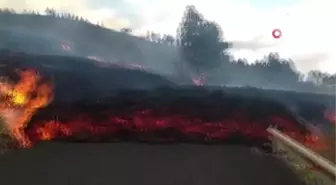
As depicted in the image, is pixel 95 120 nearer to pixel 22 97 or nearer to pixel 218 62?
pixel 22 97

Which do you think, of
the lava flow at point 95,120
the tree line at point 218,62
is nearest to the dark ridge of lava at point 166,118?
the lava flow at point 95,120

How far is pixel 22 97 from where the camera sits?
8.44 ft

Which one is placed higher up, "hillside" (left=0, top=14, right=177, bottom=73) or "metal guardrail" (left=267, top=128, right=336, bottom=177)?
"hillside" (left=0, top=14, right=177, bottom=73)

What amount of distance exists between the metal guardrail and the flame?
131 centimetres

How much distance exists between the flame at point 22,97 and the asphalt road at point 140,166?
128 mm

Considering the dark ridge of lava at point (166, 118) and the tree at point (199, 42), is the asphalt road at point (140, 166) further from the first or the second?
the tree at point (199, 42)

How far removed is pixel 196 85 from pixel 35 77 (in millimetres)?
931

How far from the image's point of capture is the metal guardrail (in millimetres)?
1918

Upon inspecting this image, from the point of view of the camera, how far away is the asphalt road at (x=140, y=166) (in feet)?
7.68

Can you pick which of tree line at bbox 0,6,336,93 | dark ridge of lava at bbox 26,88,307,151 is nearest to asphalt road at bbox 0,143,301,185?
dark ridge of lava at bbox 26,88,307,151

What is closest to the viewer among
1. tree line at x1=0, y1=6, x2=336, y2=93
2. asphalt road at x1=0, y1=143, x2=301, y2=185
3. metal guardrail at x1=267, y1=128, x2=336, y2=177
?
metal guardrail at x1=267, y1=128, x2=336, y2=177

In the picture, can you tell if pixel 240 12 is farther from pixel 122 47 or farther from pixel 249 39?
pixel 122 47

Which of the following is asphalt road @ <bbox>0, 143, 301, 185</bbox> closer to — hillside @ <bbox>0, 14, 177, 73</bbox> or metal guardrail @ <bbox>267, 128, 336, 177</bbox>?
metal guardrail @ <bbox>267, 128, 336, 177</bbox>

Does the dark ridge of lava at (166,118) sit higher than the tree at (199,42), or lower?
lower
